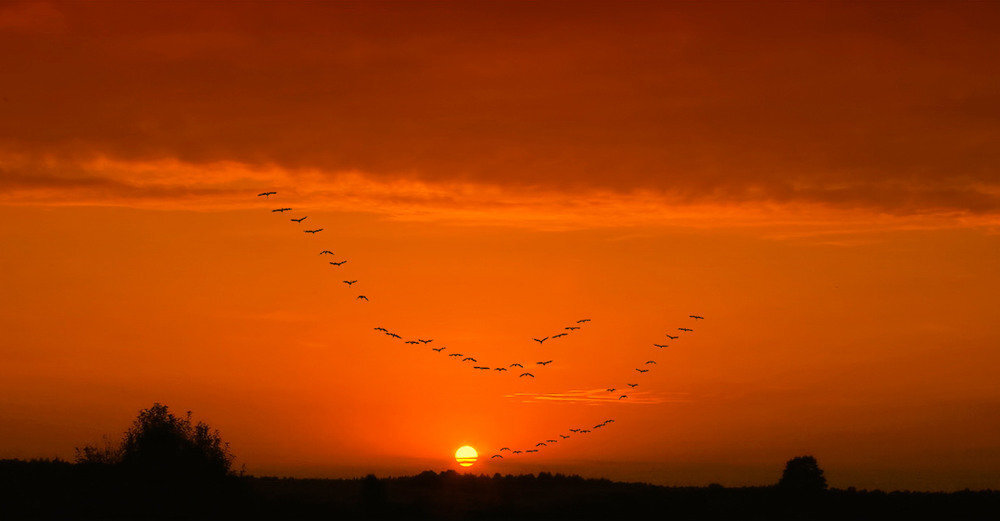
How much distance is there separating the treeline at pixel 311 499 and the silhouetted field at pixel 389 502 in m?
0.07

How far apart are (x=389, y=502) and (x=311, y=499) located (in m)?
6.74

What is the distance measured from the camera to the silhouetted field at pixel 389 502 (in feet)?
237

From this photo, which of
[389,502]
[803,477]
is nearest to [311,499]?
[389,502]

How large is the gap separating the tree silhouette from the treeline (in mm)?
70

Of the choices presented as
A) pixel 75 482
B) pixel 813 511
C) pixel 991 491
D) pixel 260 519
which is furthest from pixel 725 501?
pixel 75 482

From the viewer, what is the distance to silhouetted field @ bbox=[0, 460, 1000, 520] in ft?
237

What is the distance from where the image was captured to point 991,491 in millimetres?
85375

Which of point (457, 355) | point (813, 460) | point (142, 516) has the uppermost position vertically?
point (457, 355)

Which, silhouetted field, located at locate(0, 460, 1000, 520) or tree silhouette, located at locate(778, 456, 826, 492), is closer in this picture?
silhouetted field, located at locate(0, 460, 1000, 520)

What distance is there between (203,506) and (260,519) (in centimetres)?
415

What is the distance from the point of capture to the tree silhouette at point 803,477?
8075 centimetres

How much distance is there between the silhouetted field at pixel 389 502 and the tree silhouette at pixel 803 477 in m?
0.55

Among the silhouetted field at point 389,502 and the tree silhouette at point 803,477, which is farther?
the tree silhouette at point 803,477

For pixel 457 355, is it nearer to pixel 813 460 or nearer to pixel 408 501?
pixel 408 501
